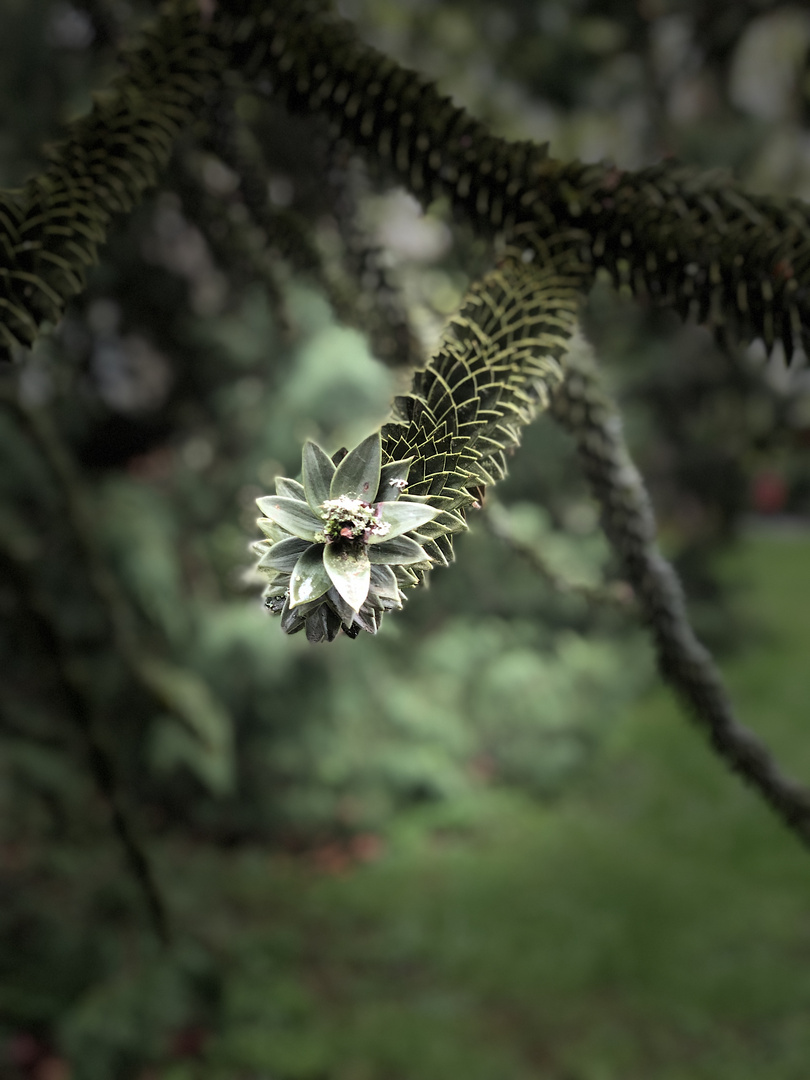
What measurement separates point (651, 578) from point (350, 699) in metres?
3.47

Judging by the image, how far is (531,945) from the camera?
3.71m

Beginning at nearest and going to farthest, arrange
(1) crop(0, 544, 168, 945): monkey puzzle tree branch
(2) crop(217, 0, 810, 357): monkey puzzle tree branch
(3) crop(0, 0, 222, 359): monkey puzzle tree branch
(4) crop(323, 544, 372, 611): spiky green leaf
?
(4) crop(323, 544, 372, 611): spiky green leaf, (3) crop(0, 0, 222, 359): monkey puzzle tree branch, (2) crop(217, 0, 810, 357): monkey puzzle tree branch, (1) crop(0, 544, 168, 945): monkey puzzle tree branch

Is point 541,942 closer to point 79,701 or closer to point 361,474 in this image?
point 79,701

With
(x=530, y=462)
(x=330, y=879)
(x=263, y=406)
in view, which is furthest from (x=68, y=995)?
(x=530, y=462)

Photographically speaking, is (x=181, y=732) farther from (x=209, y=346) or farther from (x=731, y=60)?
(x=731, y=60)

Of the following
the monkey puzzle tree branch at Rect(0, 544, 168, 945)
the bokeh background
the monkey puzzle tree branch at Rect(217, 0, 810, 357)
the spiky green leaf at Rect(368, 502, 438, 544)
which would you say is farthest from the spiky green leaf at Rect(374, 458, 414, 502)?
the monkey puzzle tree branch at Rect(0, 544, 168, 945)

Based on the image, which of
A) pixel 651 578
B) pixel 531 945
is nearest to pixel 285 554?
pixel 651 578

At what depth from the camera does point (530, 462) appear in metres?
5.56

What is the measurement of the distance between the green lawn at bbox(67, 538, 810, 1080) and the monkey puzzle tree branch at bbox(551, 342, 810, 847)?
2131mm

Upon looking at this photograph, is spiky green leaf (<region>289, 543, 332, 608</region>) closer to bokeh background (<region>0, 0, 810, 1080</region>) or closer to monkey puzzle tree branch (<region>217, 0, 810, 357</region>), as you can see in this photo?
monkey puzzle tree branch (<region>217, 0, 810, 357</region>)

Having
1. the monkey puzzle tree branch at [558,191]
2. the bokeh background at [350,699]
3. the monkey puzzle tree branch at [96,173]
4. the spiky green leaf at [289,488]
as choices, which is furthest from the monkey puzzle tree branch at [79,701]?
the spiky green leaf at [289,488]

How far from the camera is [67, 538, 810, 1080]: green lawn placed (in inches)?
118

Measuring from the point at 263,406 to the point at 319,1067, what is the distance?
3173 millimetres

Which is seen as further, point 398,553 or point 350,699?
point 350,699
